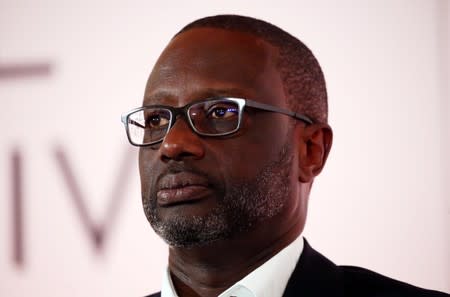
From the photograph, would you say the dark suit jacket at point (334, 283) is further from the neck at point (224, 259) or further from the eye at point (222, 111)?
the eye at point (222, 111)

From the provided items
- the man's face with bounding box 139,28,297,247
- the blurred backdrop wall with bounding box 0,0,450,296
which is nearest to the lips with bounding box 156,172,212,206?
the man's face with bounding box 139,28,297,247

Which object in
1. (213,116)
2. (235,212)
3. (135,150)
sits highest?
(213,116)

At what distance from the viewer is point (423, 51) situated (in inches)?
56.6

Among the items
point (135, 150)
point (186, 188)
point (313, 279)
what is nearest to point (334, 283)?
point (313, 279)

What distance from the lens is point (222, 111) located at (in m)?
0.90

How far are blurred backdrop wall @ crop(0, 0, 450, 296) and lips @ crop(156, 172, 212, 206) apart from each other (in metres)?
0.67

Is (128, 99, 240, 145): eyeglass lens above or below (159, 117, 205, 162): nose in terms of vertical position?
above

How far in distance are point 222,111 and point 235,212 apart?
Result: 14 cm

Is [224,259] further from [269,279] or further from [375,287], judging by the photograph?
[375,287]

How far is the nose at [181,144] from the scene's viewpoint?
33.8 inches

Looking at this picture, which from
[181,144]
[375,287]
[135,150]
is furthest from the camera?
[135,150]

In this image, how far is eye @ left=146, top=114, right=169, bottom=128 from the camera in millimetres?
941

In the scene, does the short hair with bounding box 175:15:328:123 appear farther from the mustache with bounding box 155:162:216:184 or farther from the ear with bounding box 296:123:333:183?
the mustache with bounding box 155:162:216:184

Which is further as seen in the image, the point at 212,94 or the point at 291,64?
the point at 291,64
